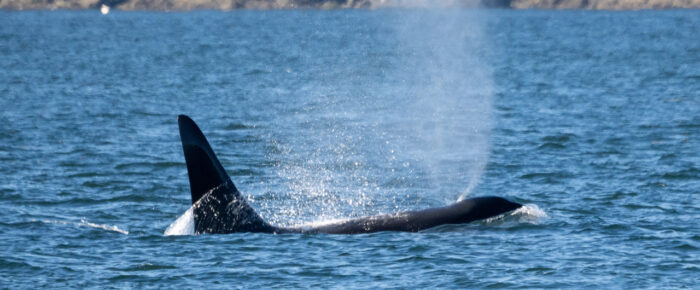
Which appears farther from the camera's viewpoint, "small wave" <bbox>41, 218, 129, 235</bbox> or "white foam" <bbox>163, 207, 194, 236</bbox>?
"small wave" <bbox>41, 218, 129, 235</bbox>

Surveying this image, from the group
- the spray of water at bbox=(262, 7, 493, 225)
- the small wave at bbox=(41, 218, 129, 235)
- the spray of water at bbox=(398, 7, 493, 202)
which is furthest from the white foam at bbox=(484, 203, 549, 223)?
the small wave at bbox=(41, 218, 129, 235)

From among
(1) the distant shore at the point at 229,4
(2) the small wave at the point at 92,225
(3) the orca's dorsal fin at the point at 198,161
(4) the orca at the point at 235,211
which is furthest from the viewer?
(1) the distant shore at the point at 229,4

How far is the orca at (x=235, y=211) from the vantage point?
18297 mm

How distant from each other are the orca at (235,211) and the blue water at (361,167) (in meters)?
0.35

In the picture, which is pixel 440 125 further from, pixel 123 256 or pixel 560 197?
pixel 123 256

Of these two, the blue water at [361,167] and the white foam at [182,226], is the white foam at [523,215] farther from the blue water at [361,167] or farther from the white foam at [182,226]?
the white foam at [182,226]

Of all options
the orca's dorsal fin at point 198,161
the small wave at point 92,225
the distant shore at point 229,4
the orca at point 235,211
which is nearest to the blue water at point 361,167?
the small wave at point 92,225

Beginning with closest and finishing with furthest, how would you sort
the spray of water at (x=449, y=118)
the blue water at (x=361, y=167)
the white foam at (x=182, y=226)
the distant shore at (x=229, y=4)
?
the blue water at (x=361, y=167)
the white foam at (x=182, y=226)
the spray of water at (x=449, y=118)
the distant shore at (x=229, y=4)

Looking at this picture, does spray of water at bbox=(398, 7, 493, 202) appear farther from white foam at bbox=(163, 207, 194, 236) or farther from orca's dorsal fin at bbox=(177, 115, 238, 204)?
orca's dorsal fin at bbox=(177, 115, 238, 204)

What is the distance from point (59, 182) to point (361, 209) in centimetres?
790

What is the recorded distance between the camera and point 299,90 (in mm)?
51688

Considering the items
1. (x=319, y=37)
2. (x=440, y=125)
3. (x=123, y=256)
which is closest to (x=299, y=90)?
(x=440, y=125)

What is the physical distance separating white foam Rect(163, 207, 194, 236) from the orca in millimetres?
205

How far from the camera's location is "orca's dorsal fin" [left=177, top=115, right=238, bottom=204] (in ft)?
59.4
